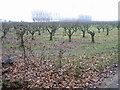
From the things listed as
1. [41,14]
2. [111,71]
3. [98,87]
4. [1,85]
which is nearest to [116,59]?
[111,71]

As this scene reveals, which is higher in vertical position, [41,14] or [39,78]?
[41,14]

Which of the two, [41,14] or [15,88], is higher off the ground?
[41,14]

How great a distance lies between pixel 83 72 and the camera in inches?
312

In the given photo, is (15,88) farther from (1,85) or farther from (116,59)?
(116,59)

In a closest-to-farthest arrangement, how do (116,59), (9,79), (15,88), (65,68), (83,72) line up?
1. (15,88)
2. (9,79)
3. (83,72)
4. (65,68)
5. (116,59)

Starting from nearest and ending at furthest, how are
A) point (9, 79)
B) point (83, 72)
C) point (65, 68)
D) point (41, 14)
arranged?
1. point (9, 79)
2. point (83, 72)
3. point (65, 68)
4. point (41, 14)

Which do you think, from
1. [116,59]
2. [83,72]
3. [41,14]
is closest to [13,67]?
[83,72]

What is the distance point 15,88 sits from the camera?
6.37 metres

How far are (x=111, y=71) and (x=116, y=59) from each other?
2533mm

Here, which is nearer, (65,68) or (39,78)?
(39,78)

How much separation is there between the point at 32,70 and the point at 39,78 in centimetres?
118

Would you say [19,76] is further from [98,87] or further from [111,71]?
[111,71]

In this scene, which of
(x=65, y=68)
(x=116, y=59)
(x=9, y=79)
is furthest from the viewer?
(x=116, y=59)

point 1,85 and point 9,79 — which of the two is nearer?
point 1,85
